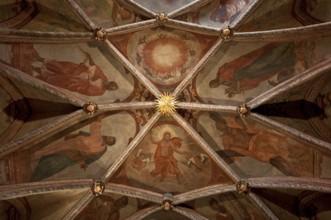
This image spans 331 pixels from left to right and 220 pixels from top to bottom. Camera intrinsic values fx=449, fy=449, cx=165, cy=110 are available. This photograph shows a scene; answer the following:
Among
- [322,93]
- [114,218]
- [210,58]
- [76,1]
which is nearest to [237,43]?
[210,58]

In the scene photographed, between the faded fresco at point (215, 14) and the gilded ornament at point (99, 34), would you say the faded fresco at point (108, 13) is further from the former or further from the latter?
the faded fresco at point (215, 14)

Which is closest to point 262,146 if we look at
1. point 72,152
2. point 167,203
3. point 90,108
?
point 167,203

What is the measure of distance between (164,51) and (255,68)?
107 inches

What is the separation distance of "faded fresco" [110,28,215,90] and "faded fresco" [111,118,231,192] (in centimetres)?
154

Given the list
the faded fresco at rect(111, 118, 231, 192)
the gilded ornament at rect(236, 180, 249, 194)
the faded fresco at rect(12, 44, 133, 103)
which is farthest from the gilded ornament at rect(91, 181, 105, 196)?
Answer: the gilded ornament at rect(236, 180, 249, 194)

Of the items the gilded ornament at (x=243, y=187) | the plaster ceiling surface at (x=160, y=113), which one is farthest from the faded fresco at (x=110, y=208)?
the gilded ornament at (x=243, y=187)

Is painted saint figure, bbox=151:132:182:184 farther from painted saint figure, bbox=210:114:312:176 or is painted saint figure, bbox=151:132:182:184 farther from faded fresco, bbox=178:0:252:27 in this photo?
faded fresco, bbox=178:0:252:27

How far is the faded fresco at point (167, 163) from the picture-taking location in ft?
43.2

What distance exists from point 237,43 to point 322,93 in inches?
107

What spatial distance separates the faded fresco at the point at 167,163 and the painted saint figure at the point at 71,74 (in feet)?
6.63

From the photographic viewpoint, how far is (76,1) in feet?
40.1

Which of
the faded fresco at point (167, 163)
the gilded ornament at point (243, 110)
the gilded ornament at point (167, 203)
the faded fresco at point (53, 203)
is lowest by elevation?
the faded fresco at point (53, 203)

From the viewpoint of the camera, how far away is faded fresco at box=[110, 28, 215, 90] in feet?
42.9

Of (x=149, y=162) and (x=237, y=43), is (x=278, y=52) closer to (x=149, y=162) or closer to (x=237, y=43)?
(x=237, y=43)
